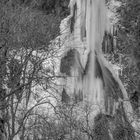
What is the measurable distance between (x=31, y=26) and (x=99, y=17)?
7247 millimetres

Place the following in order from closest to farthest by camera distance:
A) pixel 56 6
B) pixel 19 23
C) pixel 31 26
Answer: pixel 19 23 → pixel 31 26 → pixel 56 6

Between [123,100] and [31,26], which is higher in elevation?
[31,26]

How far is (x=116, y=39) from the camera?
21328 mm

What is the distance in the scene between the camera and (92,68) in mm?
20766

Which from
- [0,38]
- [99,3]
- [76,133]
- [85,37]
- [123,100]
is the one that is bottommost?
[76,133]

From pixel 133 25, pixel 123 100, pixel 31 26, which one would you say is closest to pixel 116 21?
pixel 133 25

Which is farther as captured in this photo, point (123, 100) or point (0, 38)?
point (123, 100)

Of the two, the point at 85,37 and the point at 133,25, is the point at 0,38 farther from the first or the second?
the point at 133,25

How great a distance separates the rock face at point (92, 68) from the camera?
19.3 m

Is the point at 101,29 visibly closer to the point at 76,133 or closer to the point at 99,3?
the point at 99,3

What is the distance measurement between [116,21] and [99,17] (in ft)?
6.09

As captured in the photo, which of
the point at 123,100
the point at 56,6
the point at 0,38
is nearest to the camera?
the point at 0,38

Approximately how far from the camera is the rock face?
19.3 metres

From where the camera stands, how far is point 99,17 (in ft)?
68.1
